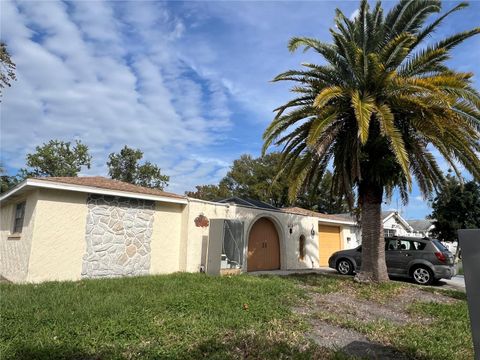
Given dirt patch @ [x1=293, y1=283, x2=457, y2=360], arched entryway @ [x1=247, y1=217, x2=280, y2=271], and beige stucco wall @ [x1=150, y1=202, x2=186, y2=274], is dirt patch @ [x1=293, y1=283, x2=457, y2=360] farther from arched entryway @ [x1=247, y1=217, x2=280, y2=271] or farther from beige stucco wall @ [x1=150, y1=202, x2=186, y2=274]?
arched entryway @ [x1=247, y1=217, x2=280, y2=271]

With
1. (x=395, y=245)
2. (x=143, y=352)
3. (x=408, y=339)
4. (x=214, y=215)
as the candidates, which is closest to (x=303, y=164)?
(x=214, y=215)

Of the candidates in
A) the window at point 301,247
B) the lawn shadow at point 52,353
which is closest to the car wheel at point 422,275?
the window at point 301,247

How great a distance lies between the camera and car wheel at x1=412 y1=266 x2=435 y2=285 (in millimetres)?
12844

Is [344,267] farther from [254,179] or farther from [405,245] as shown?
[254,179]

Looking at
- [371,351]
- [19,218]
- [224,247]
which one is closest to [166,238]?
[224,247]

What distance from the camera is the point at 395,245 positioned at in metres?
13.7

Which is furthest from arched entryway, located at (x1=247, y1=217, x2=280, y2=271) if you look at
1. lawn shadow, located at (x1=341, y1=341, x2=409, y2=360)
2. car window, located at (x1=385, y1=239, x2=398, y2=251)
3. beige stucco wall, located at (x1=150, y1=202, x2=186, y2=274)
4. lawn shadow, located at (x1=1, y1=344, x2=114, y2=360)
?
lawn shadow, located at (x1=1, y1=344, x2=114, y2=360)

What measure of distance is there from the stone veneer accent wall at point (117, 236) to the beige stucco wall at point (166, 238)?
10.0 inches

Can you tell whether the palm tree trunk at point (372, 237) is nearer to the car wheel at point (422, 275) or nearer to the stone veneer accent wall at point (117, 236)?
the car wheel at point (422, 275)

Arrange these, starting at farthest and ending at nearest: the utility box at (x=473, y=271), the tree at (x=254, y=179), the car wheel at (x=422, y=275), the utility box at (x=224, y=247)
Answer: the tree at (x=254, y=179) → the car wheel at (x=422, y=275) → the utility box at (x=224, y=247) → the utility box at (x=473, y=271)

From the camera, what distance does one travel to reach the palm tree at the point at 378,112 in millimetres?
9648

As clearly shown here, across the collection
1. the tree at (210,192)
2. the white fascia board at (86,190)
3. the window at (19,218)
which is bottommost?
the window at (19,218)

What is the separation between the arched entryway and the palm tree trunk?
17.3ft

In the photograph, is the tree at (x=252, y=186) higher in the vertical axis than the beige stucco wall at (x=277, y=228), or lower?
higher
